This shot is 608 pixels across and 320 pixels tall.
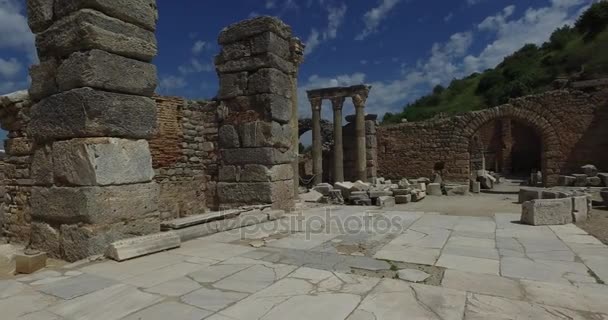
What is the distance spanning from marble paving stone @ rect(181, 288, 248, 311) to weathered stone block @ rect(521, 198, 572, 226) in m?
5.16

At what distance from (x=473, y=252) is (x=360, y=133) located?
14755 mm

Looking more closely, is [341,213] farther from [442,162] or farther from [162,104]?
[442,162]

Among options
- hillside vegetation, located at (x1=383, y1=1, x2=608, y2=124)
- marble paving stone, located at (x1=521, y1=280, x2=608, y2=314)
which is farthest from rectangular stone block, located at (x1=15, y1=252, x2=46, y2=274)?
hillside vegetation, located at (x1=383, y1=1, x2=608, y2=124)

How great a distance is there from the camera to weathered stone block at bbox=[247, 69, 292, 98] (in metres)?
6.84

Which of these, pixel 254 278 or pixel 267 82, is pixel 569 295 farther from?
pixel 267 82

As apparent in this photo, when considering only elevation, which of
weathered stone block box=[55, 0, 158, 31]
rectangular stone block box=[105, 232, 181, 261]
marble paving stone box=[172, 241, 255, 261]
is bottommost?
marble paving stone box=[172, 241, 255, 261]

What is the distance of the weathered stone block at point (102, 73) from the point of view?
3957 mm

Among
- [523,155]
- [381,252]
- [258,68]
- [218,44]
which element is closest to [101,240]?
[381,252]

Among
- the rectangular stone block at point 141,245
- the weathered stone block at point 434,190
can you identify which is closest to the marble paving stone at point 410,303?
the rectangular stone block at point 141,245

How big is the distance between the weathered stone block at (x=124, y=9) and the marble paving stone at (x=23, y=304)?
311 centimetres

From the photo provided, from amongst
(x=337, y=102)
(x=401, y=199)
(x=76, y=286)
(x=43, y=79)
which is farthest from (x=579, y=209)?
(x=337, y=102)

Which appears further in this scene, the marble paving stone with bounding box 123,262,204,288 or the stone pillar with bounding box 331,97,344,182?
the stone pillar with bounding box 331,97,344,182

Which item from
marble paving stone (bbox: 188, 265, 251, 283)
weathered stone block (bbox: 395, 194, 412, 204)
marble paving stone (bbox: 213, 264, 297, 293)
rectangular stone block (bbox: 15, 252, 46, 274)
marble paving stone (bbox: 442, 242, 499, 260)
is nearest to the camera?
marble paving stone (bbox: 213, 264, 297, 293)

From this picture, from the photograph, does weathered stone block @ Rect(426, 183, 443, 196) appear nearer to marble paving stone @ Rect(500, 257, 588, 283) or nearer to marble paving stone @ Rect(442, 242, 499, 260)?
marble paving stone @ Rect(442, 242, 499, 260)
